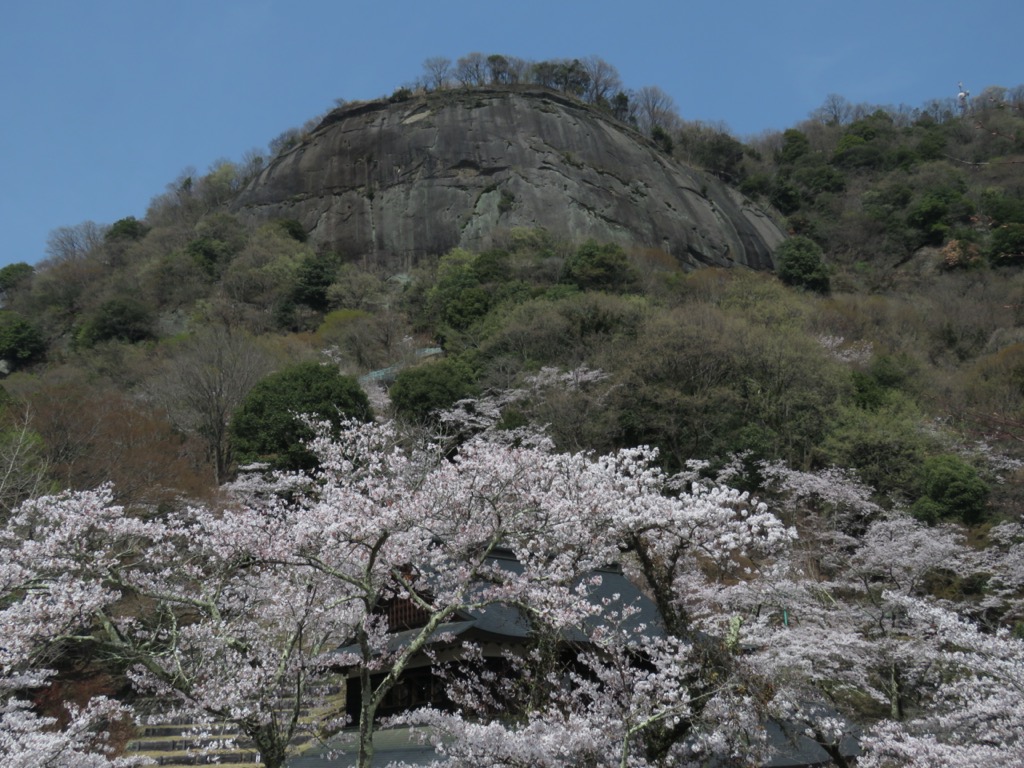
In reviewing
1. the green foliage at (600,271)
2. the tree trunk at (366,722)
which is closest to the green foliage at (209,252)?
the green foliage at (600,271)

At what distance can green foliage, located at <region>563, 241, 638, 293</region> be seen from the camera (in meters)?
30.3

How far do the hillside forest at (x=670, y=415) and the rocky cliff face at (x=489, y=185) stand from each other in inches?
111

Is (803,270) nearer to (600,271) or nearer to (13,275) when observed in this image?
(600,271)

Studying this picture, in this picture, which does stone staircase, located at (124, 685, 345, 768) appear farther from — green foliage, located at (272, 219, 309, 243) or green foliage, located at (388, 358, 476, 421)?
green foliage, located at (272, 219, 309, 243)

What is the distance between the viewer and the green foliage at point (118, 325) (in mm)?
35156

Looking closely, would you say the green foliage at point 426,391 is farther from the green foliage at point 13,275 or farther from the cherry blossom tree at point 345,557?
the green foliage at point 13,275

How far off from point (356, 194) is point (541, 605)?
42084mm

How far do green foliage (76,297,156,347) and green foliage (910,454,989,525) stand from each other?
31399 millimetres

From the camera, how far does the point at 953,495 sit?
16.7 meters

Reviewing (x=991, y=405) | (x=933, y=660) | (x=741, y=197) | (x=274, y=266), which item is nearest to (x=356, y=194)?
(x=274, y=266)

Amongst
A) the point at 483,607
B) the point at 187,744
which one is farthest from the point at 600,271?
the point at 483,607

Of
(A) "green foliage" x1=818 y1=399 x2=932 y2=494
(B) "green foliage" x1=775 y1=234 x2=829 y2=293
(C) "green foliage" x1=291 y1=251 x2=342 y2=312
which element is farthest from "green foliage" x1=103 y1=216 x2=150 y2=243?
(A) "green foliage" x1=818 y1=399 x2=932 y2=494

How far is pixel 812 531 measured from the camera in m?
Result: 16.3

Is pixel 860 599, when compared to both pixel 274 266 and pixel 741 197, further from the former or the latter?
pixel 741 197
